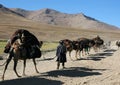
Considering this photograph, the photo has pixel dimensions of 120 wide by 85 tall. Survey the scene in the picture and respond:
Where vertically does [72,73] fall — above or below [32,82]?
above

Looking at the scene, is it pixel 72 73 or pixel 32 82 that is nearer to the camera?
pixel 32 82

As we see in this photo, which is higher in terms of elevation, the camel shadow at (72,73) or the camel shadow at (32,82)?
the camel shadow at (72,73)

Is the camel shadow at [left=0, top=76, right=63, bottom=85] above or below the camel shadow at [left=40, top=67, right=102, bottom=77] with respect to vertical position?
below

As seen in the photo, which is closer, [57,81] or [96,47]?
[57,81]

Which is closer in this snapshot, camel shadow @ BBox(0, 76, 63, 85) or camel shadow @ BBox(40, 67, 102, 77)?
camel shadow @ BBox(0, 76, 63, 85)

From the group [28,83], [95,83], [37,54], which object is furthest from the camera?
[37,54]

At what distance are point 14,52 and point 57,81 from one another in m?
3.12

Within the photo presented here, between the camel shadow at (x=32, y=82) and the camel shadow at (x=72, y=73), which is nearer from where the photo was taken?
the camel shadow at (x=32, y=82)

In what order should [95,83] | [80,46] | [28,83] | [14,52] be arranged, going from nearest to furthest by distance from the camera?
[95,83] < [28,83] < [14,52] < [80,46]

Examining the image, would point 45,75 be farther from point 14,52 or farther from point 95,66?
point 95,66

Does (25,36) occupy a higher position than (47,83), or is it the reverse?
(25,36)

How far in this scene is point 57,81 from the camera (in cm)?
1892

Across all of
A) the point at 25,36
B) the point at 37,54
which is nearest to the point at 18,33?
the point at 25,36

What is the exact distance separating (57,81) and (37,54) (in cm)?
415
